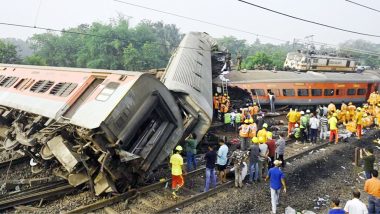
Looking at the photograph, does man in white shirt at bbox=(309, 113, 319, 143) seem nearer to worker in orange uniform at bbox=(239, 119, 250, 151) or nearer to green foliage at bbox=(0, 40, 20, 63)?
worker in orange uniform at bbox=(239, 119, 250, 151)

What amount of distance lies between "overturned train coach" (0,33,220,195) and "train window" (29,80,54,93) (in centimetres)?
5

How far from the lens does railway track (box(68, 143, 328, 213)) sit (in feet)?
26.2

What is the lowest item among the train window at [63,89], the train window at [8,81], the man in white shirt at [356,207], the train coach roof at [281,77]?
the man in white shirt at [356,207]

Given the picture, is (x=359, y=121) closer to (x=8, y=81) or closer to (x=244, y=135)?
(x=244, y=135)

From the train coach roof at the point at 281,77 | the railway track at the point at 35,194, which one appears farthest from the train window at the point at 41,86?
the train coach roof at the point at 281,77

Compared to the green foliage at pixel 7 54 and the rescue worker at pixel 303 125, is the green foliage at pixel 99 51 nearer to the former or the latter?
the green foliage at pixel 7 54

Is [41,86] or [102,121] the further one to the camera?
[41,86]

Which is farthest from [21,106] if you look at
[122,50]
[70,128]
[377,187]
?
[122,50]

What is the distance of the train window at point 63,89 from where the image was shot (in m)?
9.51

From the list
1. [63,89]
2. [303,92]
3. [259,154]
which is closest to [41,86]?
[63,89]

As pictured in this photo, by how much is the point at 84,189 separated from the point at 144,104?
2751 millimetres

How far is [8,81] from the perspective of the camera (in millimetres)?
12961

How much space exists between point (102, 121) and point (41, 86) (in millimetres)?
4575

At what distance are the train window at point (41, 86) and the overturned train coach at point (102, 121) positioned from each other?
0.15ft
